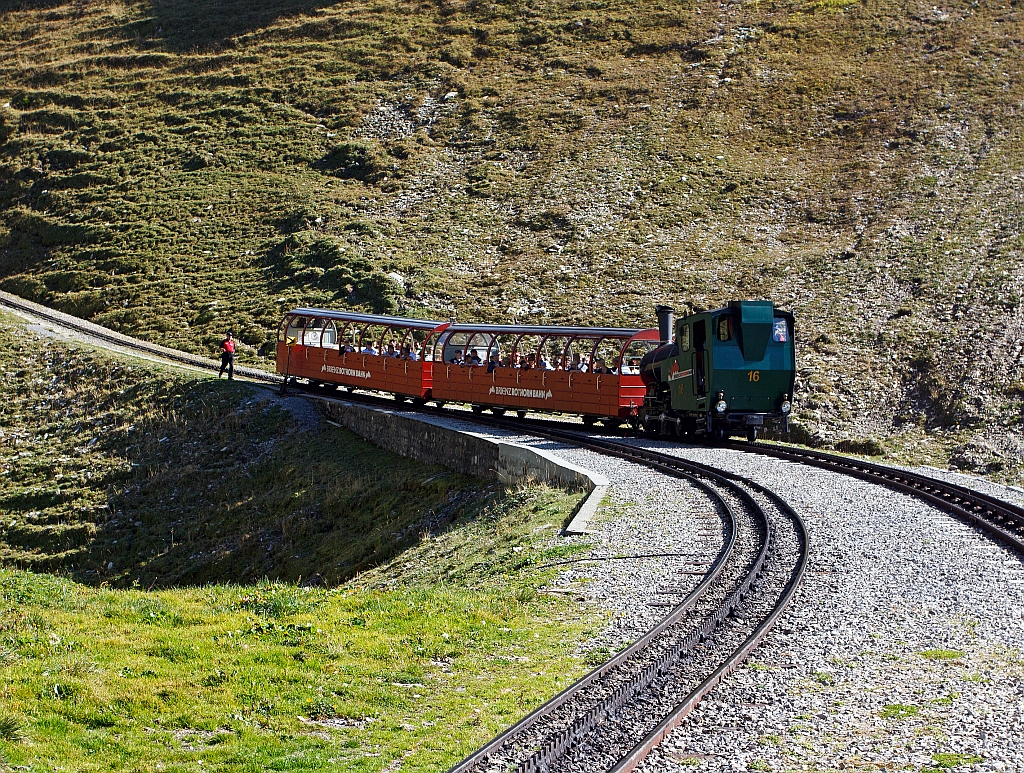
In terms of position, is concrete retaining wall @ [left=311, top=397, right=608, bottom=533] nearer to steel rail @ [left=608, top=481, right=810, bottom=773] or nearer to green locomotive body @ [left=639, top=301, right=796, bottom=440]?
steel rail @ [left=608, top=481, right=810, bottom=773]

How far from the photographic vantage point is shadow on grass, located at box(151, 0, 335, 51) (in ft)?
272

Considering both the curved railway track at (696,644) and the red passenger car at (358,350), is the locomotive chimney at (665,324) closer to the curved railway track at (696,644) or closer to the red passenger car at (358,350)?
the red passenger car at (358,350)

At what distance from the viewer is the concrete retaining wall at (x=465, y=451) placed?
1892 centimetres

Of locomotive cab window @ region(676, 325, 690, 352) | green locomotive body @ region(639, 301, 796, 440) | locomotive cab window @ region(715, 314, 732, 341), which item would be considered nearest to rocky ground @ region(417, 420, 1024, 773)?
green locomotive body @ region(639, 301, 796, 440)

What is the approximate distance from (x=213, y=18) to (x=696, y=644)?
88.1 m

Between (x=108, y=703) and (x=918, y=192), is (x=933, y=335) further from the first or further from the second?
(x=108, y=703)

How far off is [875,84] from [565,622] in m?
59.4

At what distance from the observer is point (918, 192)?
5116cm

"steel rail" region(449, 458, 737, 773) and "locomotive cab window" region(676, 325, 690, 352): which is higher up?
"locomotive cab window" region(676, 325, 690, 352)

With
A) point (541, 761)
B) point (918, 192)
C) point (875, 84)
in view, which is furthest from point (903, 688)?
point (875, 84)

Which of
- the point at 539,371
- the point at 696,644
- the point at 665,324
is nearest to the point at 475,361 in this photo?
the point at 539,371

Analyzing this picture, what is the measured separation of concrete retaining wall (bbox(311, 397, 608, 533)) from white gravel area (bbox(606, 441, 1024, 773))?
14.9 feet

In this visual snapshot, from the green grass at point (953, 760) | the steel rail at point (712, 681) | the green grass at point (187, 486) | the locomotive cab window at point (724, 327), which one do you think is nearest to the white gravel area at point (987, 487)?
the steel rail at point (712, 681)

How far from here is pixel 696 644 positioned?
30.7ft
